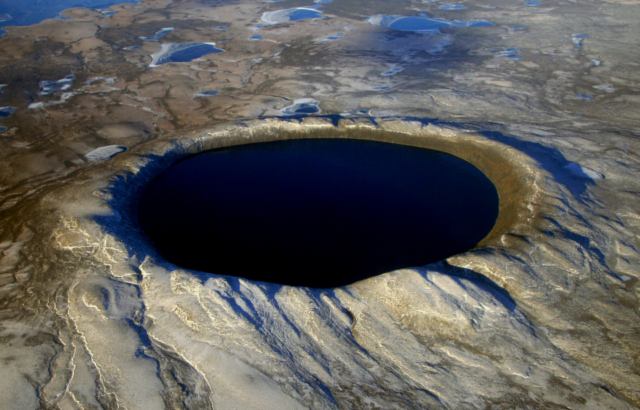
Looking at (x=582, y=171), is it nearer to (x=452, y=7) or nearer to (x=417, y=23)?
(x=417, y=23)

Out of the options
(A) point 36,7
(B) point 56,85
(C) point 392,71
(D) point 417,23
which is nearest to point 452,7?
(D) point 417,23

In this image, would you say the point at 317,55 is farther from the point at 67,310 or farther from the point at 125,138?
the point at 67,310

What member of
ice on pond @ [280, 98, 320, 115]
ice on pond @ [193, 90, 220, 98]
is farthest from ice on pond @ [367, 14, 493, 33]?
ice on pond @ [193, 90, 220, 98]

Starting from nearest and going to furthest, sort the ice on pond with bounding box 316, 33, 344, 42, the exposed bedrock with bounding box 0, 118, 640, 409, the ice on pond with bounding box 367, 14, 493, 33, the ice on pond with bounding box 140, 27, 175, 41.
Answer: the exposed bedrock with bounding box 0, 118, 640, 409 < the ice on pond with bounding box 316, 33, 344, 42 < the ice on pond with bounding box 140, 27, 175, 41 < the ice on pond with bounding box 367, 14, 493, 33

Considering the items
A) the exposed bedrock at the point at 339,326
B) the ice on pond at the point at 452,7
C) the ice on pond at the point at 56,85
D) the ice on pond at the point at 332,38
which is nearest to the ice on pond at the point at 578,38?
the ice on pond at the point at 452,7

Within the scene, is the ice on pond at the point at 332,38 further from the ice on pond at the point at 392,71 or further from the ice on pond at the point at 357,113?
the ice on pond at the point at 357,113

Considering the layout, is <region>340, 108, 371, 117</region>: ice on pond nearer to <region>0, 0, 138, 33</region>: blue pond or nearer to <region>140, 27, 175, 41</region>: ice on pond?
<region>140, 27, 175, 41</region>: ice on pond
